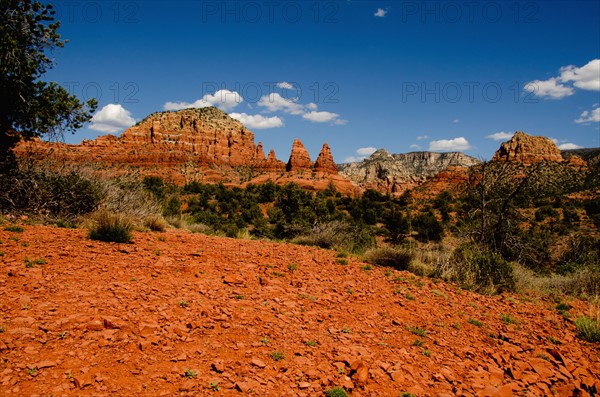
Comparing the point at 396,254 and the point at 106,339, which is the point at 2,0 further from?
the point at 396,254

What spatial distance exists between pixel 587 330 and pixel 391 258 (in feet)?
14.7

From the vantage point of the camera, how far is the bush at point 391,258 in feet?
31.2

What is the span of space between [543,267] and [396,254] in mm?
11582

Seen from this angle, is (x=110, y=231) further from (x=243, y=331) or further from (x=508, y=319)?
(x=508, y=319)

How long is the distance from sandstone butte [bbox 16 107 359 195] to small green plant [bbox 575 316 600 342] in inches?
2116

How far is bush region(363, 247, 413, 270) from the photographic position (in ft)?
31.2

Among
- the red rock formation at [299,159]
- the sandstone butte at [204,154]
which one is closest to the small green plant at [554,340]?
the sandstone butte at [204,154]

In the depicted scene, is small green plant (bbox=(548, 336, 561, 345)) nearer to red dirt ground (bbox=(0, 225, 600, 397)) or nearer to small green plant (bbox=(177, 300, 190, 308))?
red dirt ground (bbox=(0, 225, 600, 397))

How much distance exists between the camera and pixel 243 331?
14.9ft

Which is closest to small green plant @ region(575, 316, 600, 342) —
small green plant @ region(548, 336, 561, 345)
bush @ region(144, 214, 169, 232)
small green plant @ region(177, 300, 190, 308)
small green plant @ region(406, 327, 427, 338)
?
small green plant @ region(548, 336, 561, 345)

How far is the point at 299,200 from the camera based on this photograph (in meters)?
21.9

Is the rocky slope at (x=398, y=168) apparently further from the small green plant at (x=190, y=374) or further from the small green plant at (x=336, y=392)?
the small green plant at (x=190, y=374)

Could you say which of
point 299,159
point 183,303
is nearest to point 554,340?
point 183,303

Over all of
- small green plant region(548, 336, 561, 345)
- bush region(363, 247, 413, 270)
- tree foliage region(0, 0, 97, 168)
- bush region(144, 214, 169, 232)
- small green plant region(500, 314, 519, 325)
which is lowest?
small green plant region(548, 336, 561, 345)
